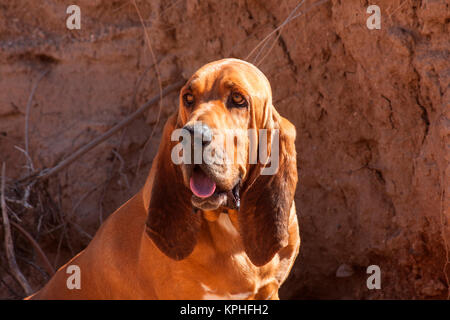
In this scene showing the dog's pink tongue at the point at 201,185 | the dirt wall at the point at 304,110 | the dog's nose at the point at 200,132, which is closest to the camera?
the dog's nose at the point at 200,132

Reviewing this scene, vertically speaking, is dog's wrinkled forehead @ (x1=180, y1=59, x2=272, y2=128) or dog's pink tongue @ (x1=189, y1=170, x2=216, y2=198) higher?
dog's wrinkled forehead @ (x1=180, y1=59, x2=272, y2=128)

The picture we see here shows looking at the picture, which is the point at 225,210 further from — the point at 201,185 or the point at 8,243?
the point at 8,243

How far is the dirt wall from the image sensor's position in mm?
4086

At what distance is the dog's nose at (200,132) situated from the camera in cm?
277

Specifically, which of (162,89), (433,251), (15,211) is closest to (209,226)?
(433,251)

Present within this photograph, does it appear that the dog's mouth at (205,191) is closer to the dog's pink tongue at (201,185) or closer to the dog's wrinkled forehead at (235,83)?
the dog's pink tongue at (201,185)

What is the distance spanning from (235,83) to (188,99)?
0.89 feet

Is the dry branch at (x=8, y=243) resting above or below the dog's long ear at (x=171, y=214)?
below

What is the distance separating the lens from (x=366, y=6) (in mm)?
4102

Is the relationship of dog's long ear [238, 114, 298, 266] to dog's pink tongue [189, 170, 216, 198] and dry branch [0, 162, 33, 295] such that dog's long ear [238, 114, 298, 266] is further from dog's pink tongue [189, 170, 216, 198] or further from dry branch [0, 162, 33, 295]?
dry branch [0, 162, 33, 295]

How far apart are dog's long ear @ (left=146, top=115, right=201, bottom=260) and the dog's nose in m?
0.49

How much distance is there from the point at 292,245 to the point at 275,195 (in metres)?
0.42

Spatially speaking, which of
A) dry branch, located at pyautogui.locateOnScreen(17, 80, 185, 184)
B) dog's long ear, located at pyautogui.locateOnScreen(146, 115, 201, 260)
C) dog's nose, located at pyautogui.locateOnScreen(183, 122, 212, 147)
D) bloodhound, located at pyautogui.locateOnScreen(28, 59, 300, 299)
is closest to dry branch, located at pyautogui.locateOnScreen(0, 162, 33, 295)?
dry branch, located at pyautogui.locateOnScreen(17, 80, 185, 184)

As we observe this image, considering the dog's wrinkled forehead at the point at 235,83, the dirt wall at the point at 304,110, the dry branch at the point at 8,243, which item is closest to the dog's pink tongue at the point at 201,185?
the dog's wrinkled forehead at the point at 235,83
